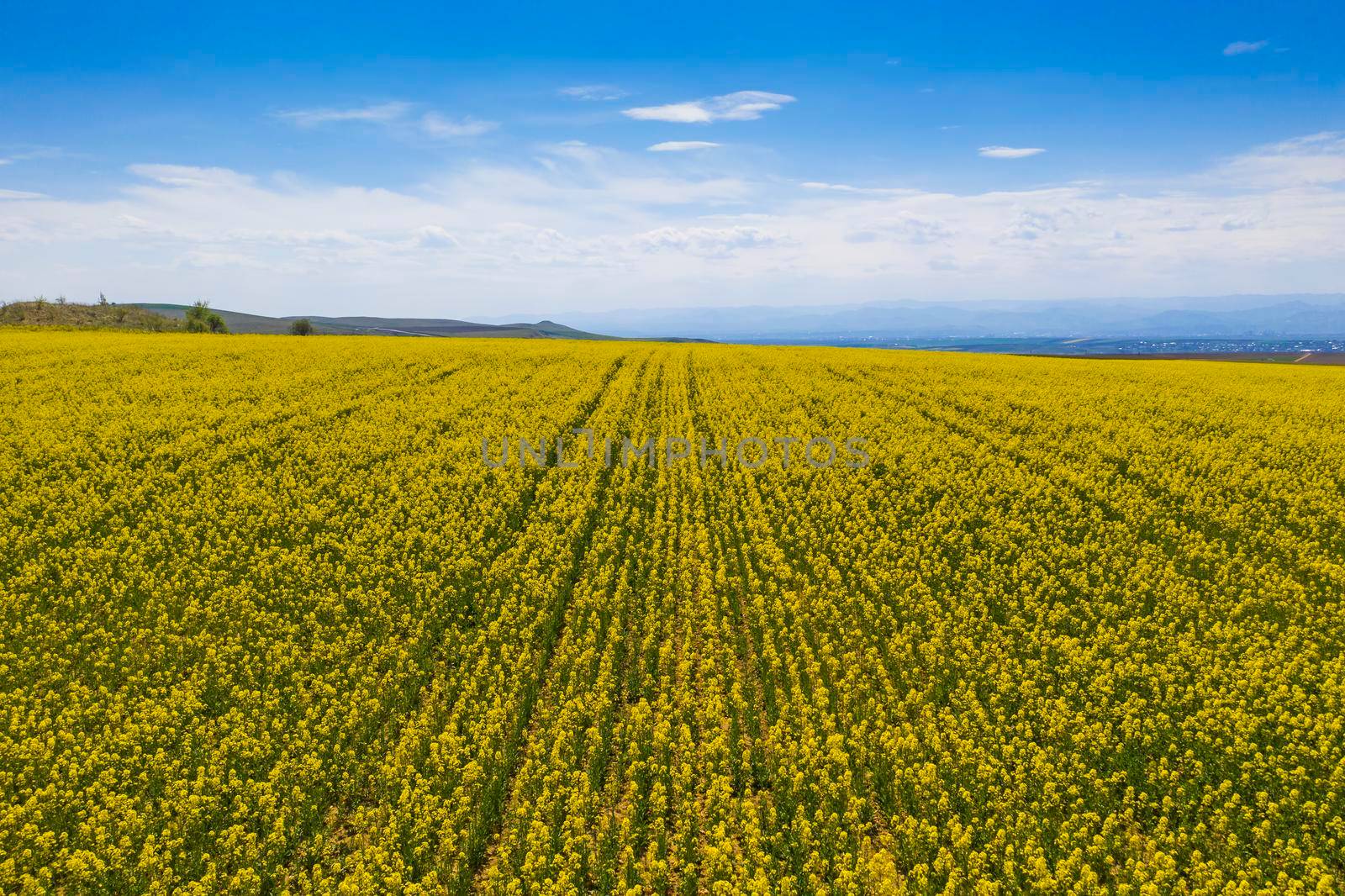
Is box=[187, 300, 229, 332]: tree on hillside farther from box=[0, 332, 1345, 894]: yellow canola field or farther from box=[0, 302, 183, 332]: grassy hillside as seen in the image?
box=[0, 332, 1345, 894]: yellow canola field

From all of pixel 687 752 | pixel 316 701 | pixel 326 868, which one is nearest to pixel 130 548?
pixel 316 701

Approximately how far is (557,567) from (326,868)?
6.64m

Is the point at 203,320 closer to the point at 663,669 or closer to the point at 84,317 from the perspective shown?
the point at 84,317

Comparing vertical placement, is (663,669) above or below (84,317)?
below

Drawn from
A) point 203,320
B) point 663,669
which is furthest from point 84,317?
point 663,669

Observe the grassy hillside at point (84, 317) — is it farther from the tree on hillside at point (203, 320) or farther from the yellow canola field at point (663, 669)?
the yellow canola field at point (663, 669)

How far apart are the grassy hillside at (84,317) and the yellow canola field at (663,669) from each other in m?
72.0

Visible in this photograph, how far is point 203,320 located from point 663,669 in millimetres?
101192

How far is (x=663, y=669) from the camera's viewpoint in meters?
10.1

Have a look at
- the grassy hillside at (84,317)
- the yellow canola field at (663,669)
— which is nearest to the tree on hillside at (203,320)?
the grassy hillside at (84,317)

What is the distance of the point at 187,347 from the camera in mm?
41094

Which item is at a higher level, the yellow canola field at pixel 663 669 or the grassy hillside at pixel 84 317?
the grassy hillside at pixel 84 317

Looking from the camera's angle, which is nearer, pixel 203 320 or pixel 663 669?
pixel 663 669

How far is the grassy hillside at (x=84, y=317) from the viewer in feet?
239
